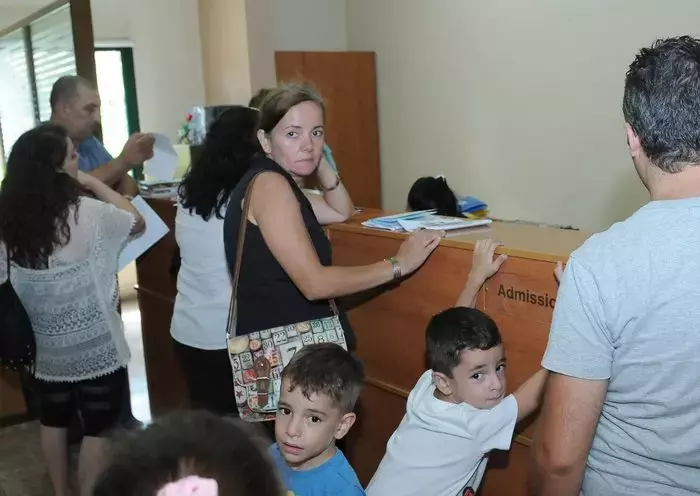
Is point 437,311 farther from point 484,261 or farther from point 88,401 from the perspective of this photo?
point 88,401

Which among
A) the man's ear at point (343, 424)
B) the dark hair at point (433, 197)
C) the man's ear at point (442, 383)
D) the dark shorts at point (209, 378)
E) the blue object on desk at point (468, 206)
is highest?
the dark hair at point (433, 197)

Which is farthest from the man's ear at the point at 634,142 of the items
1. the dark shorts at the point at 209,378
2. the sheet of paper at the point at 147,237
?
the sheet of paper at the point at 147,237

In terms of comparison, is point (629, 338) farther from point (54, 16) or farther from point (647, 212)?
point (54, 16)

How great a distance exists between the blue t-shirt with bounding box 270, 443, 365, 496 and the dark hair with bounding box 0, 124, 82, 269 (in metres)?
1.25

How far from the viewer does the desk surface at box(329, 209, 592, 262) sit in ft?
5.40

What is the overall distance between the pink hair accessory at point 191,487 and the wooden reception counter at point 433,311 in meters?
0.75

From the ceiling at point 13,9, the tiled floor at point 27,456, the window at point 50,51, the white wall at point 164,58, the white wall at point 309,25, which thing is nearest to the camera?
the tiled floor at point 27,456

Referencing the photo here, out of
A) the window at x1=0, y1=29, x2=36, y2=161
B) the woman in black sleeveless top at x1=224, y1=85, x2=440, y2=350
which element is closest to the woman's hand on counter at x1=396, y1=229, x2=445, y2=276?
the woman in black sleeveless top at x1=224, y1=85, x2=440, y2=350

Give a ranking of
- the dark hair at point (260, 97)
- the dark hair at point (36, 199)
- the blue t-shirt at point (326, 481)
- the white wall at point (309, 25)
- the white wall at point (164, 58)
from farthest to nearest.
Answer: the white wall at point (164, 58)
the white wall at point (309, 25)
the dark hair at point (36, 199)
the dark hair at point (260, 97)
the blue t-shirt at point (326, 481)

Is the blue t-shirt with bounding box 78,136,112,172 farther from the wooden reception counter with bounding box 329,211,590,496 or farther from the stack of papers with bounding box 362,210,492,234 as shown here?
the stack of papers with bounding box 362,210,492,234

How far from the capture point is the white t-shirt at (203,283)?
2344 mm

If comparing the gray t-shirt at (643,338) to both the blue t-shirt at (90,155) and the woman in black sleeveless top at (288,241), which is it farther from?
the blue t-shirt at (90,155)

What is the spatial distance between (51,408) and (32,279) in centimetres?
50

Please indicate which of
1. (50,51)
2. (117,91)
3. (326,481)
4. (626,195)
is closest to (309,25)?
(50,51)
